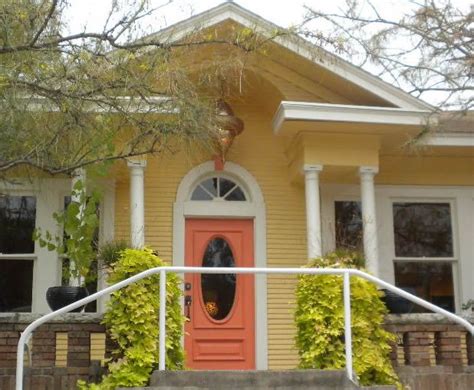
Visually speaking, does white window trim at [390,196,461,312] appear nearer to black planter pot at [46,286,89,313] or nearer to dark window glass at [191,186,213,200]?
dark window glass at [191,186,213,200]

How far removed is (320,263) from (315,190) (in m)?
2.16

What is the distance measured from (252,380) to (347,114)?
12.7 feet

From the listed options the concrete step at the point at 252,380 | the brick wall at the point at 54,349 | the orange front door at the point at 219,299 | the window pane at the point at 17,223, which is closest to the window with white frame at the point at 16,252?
the window pane at the point at 17,223

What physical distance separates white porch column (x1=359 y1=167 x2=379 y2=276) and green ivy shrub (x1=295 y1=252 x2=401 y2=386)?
2.04 m

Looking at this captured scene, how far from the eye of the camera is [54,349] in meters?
6.59

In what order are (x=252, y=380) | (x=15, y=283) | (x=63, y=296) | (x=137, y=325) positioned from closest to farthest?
1. (x=252, y=380)
2. (x=137, y=325)
3. (x=63, y=296)
4. (x=15, y=283)

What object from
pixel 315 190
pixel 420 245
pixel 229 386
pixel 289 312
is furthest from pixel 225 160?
pixel 229 386

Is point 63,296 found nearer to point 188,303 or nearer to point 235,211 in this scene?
point 188,303

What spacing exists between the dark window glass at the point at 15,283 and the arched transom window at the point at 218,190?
2.34 meters

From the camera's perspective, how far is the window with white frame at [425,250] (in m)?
10.2

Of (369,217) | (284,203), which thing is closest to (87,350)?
(369,217)

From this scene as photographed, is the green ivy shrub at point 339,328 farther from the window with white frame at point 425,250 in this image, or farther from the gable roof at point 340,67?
the window with white frame at point 425,250

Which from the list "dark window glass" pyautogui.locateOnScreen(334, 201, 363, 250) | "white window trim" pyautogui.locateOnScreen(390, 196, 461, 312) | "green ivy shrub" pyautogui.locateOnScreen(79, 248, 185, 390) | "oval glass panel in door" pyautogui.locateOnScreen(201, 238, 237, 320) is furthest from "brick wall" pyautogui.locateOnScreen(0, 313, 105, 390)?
"white window trim" pyautogui.locateOnScreen(390, 196, 461, 312)

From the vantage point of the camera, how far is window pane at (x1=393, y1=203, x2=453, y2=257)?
33.6 ft
